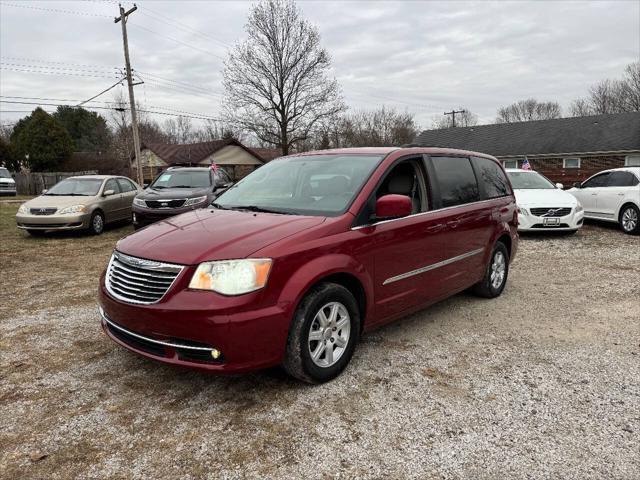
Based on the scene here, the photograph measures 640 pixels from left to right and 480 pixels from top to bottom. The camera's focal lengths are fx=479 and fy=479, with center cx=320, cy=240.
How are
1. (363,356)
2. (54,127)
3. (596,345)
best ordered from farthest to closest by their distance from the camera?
(54,127)
(596,345)
(363,356)

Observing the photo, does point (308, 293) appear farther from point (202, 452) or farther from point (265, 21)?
point (265, 21)

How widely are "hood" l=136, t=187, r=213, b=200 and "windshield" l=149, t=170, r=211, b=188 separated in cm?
25

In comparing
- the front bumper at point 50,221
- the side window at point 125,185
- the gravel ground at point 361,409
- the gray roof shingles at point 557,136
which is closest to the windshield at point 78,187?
the side window at point 125,185

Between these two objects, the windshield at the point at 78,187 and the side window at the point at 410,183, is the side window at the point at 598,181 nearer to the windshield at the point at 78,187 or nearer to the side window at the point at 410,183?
the side window at the point at 410,183

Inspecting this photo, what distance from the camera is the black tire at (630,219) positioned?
1058 cm

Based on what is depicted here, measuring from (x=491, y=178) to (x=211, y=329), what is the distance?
4.03 m

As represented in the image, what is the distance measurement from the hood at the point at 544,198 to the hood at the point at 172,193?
710 centimetres

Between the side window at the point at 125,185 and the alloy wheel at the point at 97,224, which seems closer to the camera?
the alloy wheel at the point at 97,224

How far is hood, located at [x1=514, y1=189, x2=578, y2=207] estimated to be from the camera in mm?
10316

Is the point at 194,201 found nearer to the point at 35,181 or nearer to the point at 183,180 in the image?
the point at 183,180

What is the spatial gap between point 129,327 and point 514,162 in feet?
118

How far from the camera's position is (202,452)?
2.69 m

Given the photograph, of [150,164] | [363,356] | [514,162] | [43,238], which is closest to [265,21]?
[150,164]

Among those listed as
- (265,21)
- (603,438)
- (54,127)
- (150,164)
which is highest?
(265,21)
